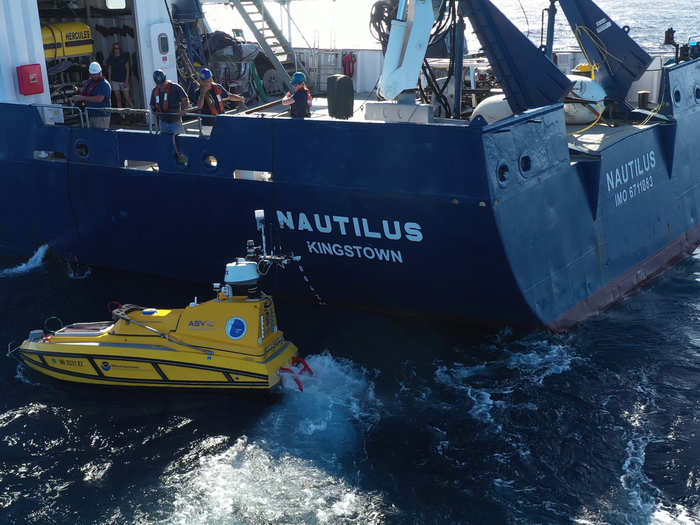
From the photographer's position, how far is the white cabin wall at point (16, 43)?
1248 cm

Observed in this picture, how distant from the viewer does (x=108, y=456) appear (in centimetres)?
860

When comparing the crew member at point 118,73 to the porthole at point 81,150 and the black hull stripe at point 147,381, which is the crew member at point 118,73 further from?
the black hull stripe at point 147,381

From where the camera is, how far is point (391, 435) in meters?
8.93

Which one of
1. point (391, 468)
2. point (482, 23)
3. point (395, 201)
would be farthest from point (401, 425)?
point (482, 23)

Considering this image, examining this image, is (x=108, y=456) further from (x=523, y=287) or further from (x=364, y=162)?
(x=523, y=287)

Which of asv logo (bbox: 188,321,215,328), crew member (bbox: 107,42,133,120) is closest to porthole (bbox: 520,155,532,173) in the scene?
asv logo (bbox: 188,321,215,328)

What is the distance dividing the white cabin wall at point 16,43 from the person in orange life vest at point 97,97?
1.11 m

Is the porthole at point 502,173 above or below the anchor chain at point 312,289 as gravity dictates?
above

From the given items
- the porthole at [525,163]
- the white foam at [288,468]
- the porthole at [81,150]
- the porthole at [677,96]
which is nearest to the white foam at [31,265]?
the porthole at [81,150]

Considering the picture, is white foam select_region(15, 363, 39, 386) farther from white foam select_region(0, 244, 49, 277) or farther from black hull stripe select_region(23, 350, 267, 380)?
white foam select_region(0, 244, 49, 277)

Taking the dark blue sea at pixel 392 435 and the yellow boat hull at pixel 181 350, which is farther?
the yellow boat hull at pixel 181 350

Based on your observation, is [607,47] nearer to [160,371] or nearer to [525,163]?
[525,163]

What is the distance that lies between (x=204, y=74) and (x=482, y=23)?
398cm

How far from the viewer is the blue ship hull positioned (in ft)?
32.0
